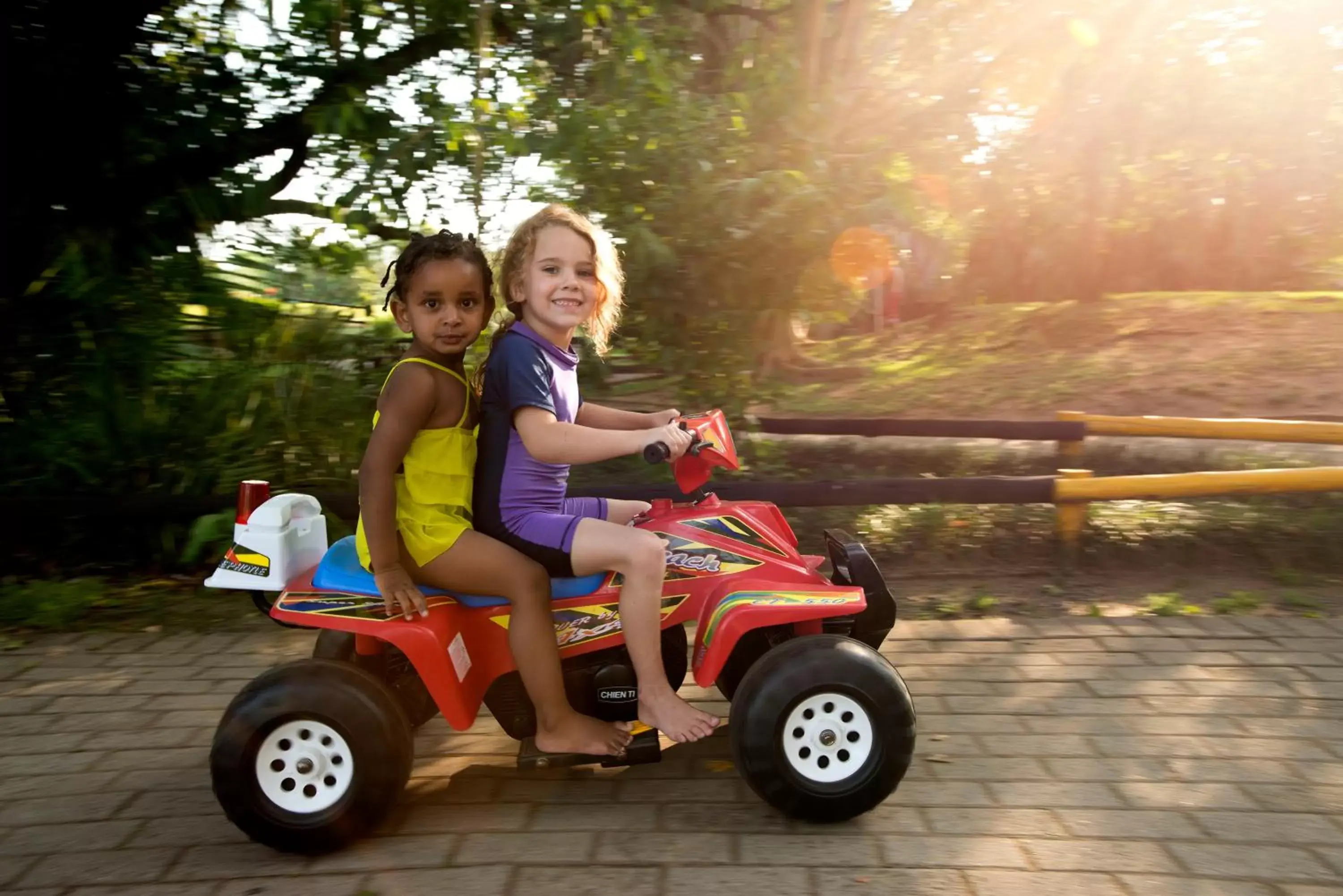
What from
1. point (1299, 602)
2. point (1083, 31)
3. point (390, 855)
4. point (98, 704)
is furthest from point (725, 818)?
point (1083, 31)

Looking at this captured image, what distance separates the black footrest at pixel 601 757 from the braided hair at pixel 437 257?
1.37m

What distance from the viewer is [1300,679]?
4543mm

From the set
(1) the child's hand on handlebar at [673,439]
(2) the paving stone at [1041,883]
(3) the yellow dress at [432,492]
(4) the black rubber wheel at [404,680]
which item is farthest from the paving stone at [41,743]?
(2) the paving stone at [1041,883]

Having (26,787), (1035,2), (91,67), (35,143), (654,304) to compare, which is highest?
(1035,2)

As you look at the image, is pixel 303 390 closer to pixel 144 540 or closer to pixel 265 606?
pixel 144 540

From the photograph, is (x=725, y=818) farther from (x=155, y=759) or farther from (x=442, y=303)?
(x=155, y=759)

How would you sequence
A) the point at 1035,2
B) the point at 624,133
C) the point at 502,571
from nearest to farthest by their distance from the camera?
the point at 502,571
the point at 624,133
the point at 1035,2

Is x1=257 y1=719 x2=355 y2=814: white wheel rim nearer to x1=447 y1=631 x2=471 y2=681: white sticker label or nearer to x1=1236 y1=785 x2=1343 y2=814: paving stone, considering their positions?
x1=447 y1=631 x2=471 y2=681: white sticker label

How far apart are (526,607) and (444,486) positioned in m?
0.45

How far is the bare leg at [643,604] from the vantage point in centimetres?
340

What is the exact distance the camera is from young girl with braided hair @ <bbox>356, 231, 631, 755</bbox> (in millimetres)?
3344

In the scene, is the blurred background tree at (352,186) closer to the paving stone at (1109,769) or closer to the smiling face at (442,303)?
the smiling face at (442,303)

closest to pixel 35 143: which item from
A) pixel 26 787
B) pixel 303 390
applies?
pixel 303 390

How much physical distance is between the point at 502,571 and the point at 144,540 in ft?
12.7
